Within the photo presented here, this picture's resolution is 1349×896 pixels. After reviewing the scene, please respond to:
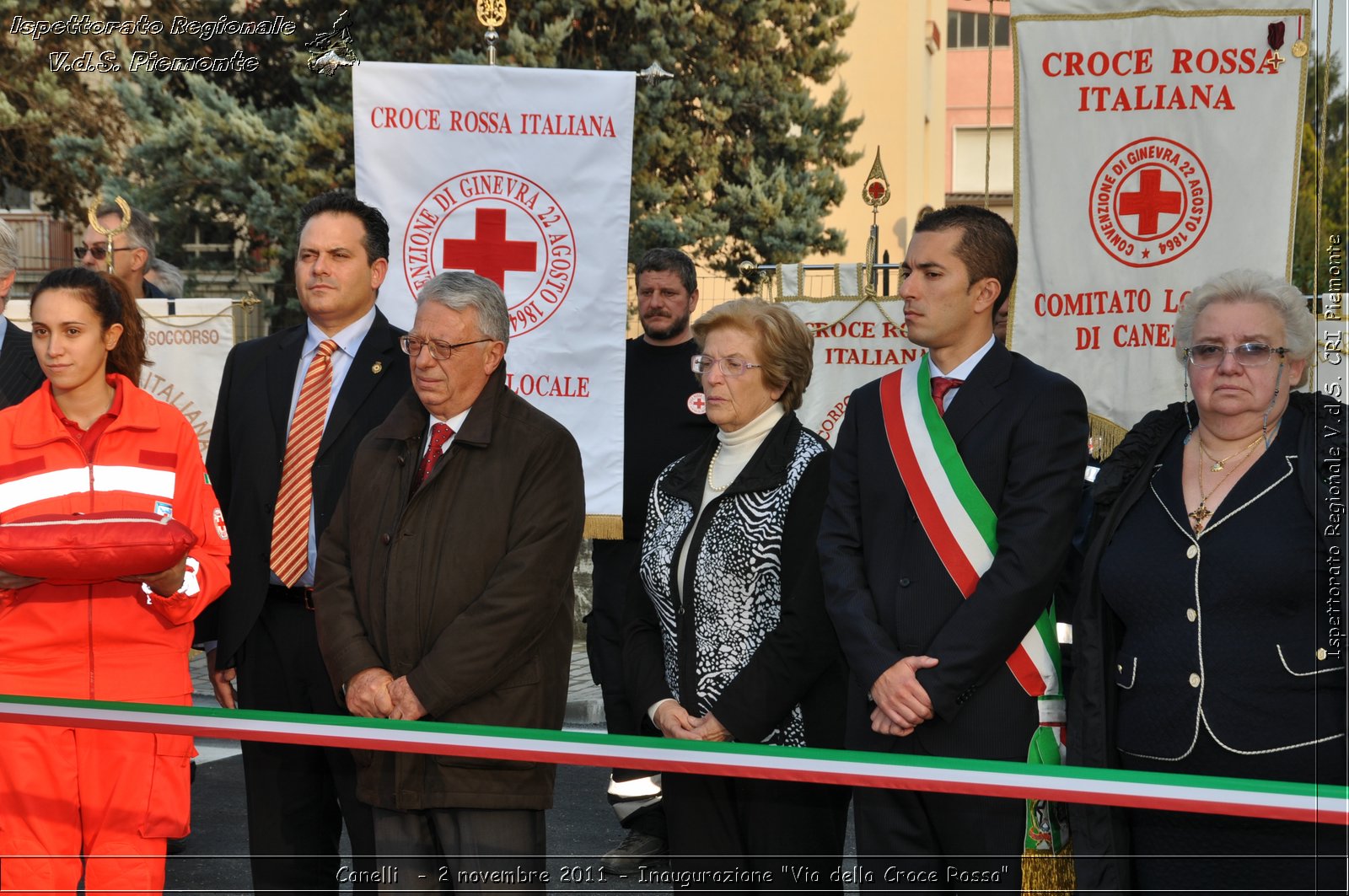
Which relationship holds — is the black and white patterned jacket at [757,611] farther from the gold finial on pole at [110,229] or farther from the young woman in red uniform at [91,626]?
the gold finial on pole at [110,229]

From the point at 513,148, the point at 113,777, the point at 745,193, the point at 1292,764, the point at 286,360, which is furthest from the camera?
the point at 745,193

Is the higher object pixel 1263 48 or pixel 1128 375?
pixel 1263 48

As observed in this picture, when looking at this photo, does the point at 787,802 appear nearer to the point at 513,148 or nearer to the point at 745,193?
the point at 513,148

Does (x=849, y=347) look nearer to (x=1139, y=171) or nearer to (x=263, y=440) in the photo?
(x=1139, y=171)

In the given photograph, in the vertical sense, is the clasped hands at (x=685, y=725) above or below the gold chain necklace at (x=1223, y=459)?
below

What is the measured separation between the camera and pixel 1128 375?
425cm

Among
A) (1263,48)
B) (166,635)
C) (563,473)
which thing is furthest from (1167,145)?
(166,635)

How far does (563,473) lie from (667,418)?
2.18 meters

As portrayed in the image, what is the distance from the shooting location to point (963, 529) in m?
Answer: 3.11

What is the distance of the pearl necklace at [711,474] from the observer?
350cm

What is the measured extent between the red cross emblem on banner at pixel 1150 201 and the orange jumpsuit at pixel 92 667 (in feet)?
8.73

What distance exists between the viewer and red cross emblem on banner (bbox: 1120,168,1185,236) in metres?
4.16

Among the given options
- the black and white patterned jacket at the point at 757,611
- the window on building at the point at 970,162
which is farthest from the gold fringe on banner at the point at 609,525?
the window on building at the point at 970,162

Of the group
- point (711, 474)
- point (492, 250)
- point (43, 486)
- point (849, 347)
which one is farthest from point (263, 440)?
point (849, 347)
